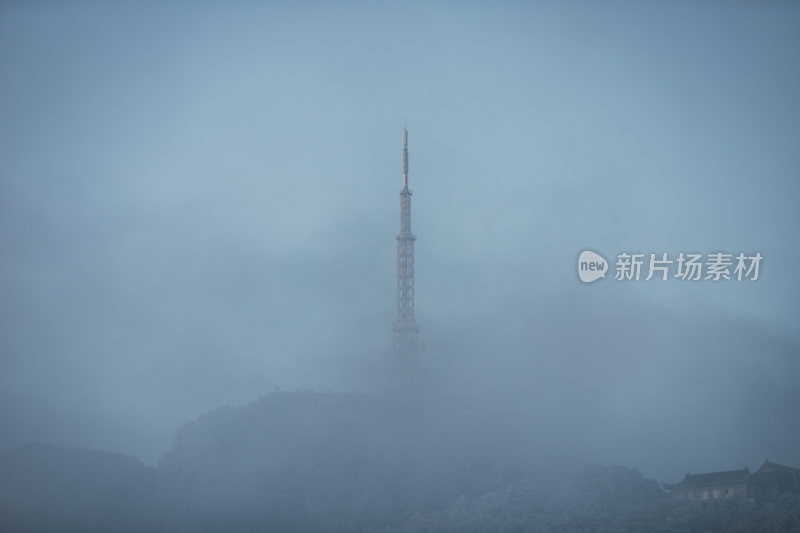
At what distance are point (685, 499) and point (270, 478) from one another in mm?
25051

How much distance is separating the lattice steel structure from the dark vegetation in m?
3.26

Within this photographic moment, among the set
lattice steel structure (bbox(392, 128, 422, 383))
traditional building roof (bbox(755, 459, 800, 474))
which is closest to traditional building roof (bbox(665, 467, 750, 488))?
traditional building roof (bbox(755, 459, 800, 474))

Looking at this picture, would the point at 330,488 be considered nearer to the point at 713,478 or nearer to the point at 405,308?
the point at 405,308

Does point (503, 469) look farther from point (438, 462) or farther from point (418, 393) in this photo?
point (418, 393)

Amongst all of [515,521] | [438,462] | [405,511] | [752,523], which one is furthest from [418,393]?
[752,523]

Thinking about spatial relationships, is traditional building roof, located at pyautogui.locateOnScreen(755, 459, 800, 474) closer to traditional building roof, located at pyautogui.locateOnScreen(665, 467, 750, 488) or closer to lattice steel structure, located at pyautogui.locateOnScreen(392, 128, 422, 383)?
traditional building roof, located at pyautogui.locateOnScreen(665, 467, 750, 488)

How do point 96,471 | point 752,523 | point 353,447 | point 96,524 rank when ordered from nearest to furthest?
1. point 752,523
2. point 96,524
3. point 96,471
4. point 353,447

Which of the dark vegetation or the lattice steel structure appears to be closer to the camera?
the dark vegetation

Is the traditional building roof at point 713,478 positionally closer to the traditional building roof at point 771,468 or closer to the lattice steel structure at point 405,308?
the traditional building roof at point 771,468

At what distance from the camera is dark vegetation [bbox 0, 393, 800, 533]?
43875mm

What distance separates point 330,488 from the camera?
5166 centimetres

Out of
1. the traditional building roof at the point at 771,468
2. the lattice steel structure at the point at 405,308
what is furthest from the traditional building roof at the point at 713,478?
the lattice steel structure at the point at 405,308

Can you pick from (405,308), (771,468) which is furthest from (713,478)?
(405,308)

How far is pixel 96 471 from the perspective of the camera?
50906 millimetres
